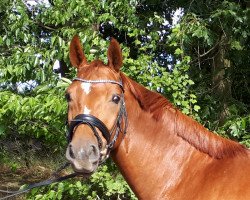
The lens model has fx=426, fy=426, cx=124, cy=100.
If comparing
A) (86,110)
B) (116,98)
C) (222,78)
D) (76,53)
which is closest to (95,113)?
(86,110)

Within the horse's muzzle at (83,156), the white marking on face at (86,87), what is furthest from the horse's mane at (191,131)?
the horse's muzzle at (83,156)

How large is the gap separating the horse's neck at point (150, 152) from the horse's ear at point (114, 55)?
0.30 meters

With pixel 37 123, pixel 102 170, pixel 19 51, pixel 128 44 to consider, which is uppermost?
pixel 128 44

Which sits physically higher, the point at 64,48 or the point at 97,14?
the point at 97,14

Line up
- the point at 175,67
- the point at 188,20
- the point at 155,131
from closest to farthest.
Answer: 1. the point at 155,131
2. the point at 175,67
3. the point at 188,20

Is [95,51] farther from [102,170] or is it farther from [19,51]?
[102,170]

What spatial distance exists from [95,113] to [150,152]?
48 cm

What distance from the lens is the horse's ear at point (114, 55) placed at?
2875mm

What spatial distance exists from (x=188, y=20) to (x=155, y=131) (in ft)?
9.93

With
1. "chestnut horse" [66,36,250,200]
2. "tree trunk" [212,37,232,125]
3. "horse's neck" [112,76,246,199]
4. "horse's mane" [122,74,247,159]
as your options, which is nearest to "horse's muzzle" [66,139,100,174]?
"chestnut horse" [66,36,250,200]

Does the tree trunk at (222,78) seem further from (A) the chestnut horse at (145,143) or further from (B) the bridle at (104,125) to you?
(B) the bridle at (104,125)

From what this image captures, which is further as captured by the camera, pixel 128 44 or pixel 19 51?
pixel 128 44

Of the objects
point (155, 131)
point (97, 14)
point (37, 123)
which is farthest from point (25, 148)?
point (155, 131)

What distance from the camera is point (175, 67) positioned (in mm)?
5031
